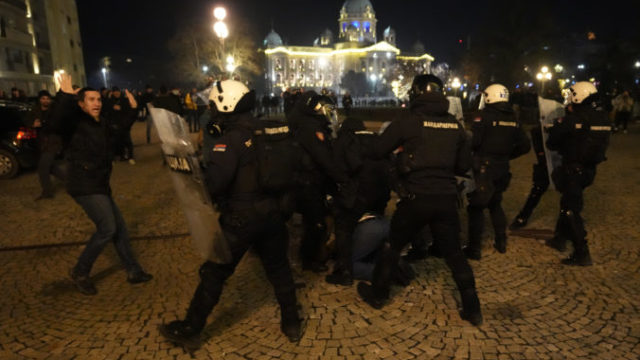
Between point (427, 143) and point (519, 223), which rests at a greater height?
point (427, 143)

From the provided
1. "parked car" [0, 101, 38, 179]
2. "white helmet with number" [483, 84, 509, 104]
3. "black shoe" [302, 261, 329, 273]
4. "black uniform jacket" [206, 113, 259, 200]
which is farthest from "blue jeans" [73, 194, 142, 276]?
"parked car" [0, 101, 38, 179]

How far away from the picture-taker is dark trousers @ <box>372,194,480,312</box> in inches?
134

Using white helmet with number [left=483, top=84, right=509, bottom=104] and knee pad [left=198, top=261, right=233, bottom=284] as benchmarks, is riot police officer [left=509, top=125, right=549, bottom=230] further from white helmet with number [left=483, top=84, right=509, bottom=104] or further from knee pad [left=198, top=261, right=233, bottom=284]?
knee pad [left=198, top=261, right=233, bottom=284]

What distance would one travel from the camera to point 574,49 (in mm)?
91312

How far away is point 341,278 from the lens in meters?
4.54

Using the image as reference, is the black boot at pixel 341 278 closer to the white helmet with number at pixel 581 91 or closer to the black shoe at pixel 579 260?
the black shoe at pixel 579 260

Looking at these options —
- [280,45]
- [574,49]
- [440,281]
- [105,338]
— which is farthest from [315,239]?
[280,45]

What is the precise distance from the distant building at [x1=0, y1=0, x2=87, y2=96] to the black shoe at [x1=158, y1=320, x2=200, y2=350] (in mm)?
37966

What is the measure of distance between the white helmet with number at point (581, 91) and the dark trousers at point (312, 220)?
2983mm

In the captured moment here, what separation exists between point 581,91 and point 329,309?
3.57 meters

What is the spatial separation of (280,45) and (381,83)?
91.4ft

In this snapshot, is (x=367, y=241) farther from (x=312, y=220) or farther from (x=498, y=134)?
(x=498, y=134)

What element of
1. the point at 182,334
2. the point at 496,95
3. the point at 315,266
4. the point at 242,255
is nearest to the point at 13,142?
the point at 315,266

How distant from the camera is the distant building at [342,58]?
111062 mm
